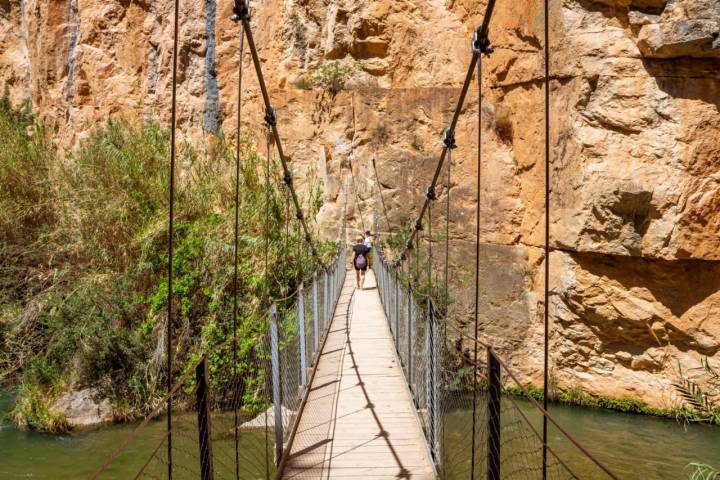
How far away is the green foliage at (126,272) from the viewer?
767cm

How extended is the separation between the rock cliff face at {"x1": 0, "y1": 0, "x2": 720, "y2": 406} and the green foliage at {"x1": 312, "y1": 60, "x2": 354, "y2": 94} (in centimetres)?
15

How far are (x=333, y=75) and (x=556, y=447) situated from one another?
8.89 metres

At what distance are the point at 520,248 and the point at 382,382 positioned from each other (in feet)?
19.6

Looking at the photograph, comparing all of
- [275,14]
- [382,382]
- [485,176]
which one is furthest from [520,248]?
[275,14]

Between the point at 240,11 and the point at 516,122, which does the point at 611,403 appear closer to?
the point at 516,122

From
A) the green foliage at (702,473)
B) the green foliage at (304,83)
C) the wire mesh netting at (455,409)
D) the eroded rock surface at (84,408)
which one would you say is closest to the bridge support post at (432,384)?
the wire mesh netting at (455,409)

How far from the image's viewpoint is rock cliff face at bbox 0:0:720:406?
8.07 metres

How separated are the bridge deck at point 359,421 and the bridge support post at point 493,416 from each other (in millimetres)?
846

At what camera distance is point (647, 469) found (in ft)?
21.7

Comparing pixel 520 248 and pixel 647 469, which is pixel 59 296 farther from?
pixel 647 469

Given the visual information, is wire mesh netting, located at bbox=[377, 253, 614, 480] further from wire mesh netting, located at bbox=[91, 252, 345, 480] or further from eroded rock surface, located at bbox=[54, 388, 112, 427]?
eroded rock surface, located at bbox=[54, 388, 112, 427]

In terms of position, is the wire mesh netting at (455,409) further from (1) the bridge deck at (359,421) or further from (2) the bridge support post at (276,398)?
(2) the bridge support post at (276,398)

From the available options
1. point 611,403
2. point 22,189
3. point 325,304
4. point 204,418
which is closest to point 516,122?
point 611,403

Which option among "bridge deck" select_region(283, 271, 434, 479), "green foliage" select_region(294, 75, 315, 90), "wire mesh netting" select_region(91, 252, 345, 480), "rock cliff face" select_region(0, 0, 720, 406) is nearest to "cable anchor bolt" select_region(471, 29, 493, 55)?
"wire mesh netting" select_region(91, 252, 345, 480)
